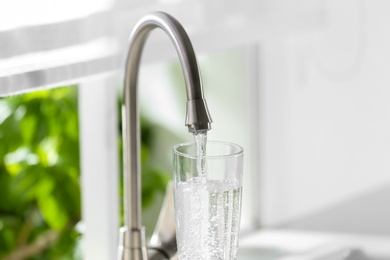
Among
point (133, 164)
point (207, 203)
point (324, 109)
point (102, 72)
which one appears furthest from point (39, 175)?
point (207, 203)

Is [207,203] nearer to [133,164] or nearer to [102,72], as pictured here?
[133,164]

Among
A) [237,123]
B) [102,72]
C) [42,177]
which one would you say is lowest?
[42,177]

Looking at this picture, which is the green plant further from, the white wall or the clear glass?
the clear glass

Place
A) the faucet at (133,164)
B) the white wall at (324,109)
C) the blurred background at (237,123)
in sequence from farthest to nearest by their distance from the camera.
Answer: the white wall at (324,109) < the blurred background at (237,123) < the faucet at (133,164)

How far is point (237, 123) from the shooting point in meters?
2.59

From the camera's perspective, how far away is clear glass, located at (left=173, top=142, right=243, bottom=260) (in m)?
1.23

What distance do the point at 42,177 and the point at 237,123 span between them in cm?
57

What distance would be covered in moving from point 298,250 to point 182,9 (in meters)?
0.67

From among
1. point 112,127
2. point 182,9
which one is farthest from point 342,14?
point 112,127

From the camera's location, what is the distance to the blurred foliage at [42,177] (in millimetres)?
2676

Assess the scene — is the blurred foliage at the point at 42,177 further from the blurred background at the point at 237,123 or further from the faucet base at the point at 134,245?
the faucet base at the point at 134,245

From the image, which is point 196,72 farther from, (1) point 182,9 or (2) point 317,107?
(2) point 317,107

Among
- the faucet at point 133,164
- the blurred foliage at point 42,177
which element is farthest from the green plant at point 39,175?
the faucet at point 133,164

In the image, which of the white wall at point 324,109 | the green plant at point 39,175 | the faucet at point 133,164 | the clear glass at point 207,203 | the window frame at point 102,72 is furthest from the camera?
the green plant at point 39,175
